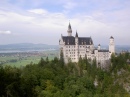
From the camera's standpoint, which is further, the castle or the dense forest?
the castle

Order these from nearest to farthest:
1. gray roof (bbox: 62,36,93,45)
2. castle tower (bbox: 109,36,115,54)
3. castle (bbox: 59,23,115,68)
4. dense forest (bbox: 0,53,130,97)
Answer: dense forest (bbox: 0,53,130,97) < castle (bbox: 59,23,115,68) < gray roof (bbox: 62,36,93,45) < castle tower (bbox: 109,36,115,54)

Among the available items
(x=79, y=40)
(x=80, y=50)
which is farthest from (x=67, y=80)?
(x=79, y=40)

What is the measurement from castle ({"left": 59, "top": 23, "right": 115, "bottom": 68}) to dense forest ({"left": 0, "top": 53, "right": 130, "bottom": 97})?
3.48 m

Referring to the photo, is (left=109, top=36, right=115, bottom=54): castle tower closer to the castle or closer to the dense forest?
the castle

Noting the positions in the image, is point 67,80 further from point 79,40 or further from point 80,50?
point 79,40

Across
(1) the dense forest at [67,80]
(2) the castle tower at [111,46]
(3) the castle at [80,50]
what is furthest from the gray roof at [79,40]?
(1) the dense forest at [67,80]

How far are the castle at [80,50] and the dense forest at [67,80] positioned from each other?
348cm

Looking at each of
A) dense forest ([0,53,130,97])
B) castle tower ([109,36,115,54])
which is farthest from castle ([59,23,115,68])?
dense forest ([0,53,130,97])

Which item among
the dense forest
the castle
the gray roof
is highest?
the gray roof

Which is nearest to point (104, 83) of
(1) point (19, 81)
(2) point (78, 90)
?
(2) point (78, 90)

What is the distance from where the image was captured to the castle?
266 ft

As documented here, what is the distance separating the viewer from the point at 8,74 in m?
44.1

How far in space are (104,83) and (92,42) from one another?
22818 millimetres

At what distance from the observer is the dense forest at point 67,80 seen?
4369cm
